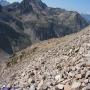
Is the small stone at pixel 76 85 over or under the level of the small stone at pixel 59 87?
over

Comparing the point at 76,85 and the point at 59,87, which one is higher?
the point at 76,85

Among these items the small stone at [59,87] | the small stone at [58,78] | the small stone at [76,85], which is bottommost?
the small stone at [58,78]

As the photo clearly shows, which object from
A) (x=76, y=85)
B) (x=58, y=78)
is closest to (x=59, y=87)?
(x=76, y=85)

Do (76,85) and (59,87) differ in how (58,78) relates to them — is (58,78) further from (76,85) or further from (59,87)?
(76,85)

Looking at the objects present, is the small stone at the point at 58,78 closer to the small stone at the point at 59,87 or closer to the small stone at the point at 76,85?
the small stone at the point at 59,87

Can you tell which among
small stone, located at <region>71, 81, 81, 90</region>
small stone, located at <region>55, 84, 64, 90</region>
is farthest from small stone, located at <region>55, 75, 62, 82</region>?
small stone, located at <region>71, 81, 81, 90</region>

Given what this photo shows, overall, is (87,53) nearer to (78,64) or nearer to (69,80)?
(78,64)

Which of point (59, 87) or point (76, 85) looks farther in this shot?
point (59, 87)

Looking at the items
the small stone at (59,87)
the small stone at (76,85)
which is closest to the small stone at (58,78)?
the small stone at (59,87)

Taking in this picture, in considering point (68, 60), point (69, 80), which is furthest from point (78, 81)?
point (68, 60)

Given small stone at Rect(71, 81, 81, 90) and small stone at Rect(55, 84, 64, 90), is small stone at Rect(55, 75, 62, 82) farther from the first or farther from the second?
small stone at Rect(71, 81, 81, 90)

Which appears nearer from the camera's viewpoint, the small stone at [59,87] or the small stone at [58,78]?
the small stone at [59,87]

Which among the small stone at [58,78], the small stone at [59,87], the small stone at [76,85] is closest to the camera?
the small stone at [76,85]

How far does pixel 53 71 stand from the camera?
16.5 metres
